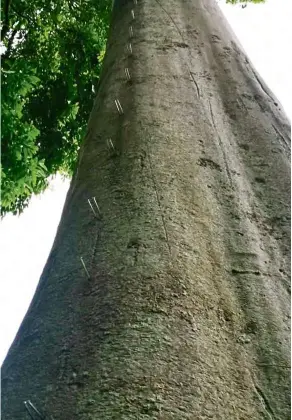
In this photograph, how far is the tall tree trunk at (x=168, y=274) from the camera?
3.20ft

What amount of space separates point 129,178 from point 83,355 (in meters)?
0.63

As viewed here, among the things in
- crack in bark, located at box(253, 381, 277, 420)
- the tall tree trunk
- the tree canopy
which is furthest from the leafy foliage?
crack in bark, located at box(253, 381, 277, 420)

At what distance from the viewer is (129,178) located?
1.53 m

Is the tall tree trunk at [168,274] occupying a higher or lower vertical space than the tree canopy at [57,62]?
higher

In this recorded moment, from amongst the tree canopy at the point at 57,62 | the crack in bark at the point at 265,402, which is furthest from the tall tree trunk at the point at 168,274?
the tree canopy at the point at 57,62

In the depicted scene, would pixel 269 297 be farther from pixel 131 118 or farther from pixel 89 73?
pixel 89 73

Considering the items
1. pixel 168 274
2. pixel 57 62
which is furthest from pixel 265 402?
pixel 57 62

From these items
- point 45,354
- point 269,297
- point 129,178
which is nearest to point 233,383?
point 269,297

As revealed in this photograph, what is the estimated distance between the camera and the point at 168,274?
1173 mm

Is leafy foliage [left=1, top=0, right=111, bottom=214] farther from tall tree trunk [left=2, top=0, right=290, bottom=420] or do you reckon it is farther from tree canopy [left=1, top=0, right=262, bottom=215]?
tall tree trunk [left=2, top=0, right=290, bottom=420]

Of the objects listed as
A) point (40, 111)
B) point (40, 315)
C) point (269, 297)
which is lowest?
point (40, 111)

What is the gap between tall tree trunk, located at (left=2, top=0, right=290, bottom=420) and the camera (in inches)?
38.4

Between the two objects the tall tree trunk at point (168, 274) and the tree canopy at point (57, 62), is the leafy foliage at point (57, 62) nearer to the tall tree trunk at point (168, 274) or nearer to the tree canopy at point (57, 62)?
the tree canopy at point (57, 62)

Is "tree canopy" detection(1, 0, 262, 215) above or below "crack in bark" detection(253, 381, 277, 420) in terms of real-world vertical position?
below
